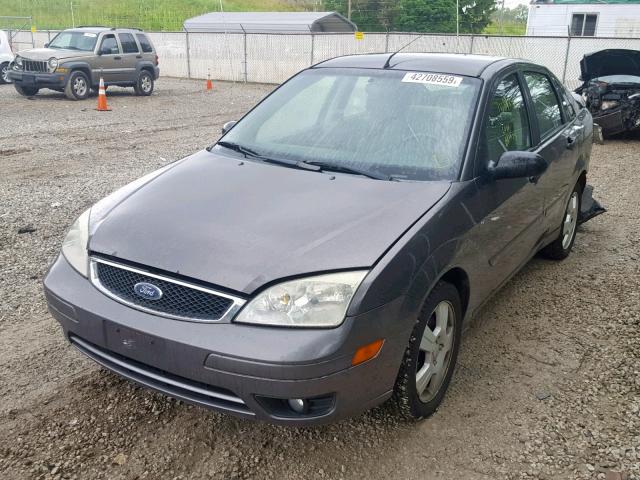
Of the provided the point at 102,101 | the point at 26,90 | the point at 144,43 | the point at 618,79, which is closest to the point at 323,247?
the point at 618,79

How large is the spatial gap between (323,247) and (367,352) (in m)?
0.47

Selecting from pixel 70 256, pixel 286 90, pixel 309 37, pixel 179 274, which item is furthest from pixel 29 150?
pixel 309 37

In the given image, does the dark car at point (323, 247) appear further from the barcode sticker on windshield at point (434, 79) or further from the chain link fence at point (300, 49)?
the chain link fence at point (300, 49)

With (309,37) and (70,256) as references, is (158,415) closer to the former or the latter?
(70,256)

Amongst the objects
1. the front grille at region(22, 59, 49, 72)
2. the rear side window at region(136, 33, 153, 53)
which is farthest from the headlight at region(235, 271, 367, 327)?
the rear side window at region(136, 33, 153, 53)

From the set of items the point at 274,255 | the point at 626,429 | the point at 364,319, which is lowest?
the point at 626,429

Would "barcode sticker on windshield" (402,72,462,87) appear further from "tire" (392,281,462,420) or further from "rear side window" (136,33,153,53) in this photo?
"rear side window" (136,33,153,53)

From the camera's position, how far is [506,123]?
146 inches

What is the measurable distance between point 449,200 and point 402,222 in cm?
37

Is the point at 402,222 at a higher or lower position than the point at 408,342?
higher

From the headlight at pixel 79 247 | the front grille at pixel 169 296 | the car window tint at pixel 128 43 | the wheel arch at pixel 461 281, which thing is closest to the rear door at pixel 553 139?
the wheel arch at pixel 461 281

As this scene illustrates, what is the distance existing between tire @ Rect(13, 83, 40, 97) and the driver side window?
15084mm

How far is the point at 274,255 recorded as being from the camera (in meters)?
Answer: 2.49

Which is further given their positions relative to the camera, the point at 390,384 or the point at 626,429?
the point at 626,429
